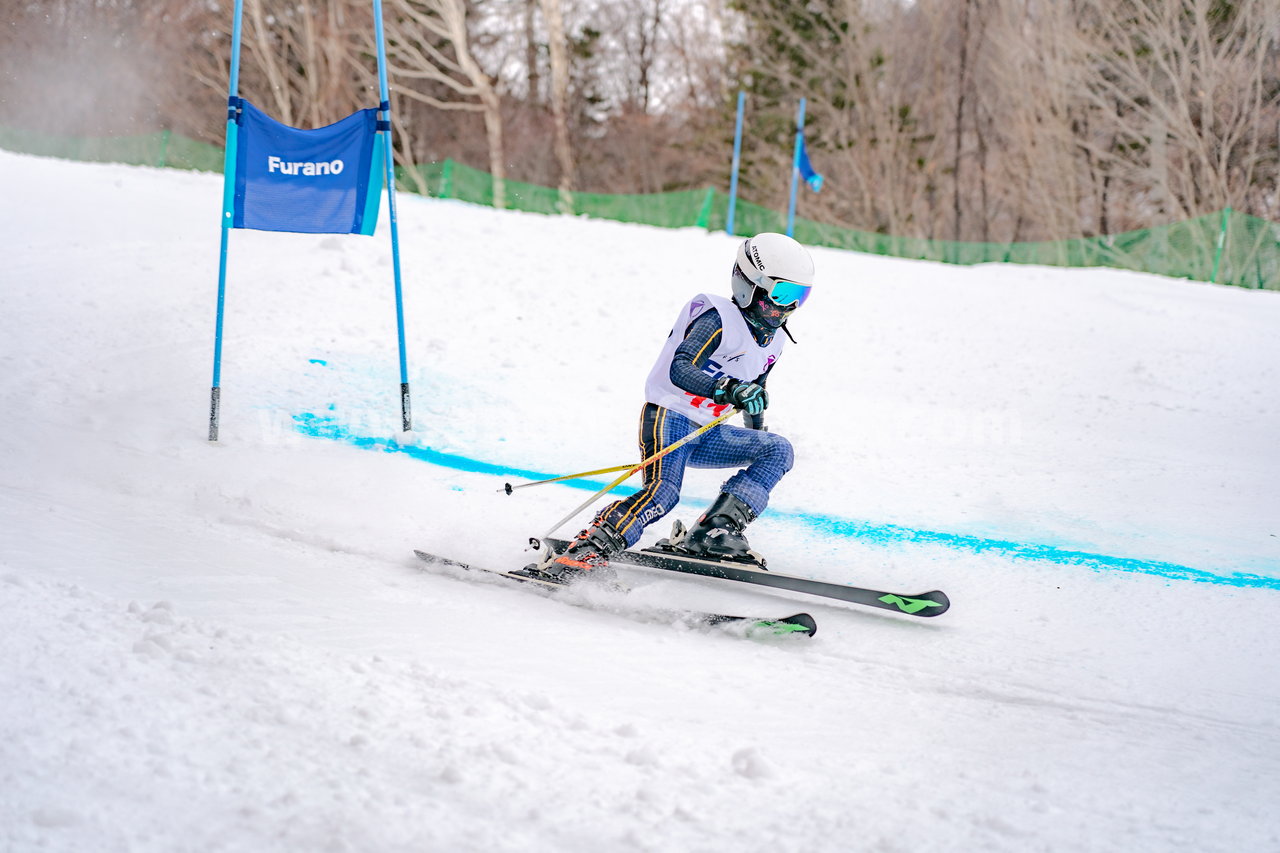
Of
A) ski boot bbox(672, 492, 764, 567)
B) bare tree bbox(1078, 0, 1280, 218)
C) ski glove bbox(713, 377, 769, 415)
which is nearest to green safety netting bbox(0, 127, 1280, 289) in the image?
bare tree bbox(1078, 0, 1280, 218)

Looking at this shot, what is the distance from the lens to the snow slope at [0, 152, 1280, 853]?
251cm

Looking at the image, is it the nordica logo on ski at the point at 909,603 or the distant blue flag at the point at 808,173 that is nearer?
the nordica logo on ski at the point at 909,603

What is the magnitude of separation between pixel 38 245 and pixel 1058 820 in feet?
35.1

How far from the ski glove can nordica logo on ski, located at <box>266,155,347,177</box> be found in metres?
3.39

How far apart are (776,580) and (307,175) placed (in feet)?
13.0

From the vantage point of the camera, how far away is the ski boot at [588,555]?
178 inches

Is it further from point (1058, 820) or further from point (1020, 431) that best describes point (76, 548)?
point (1020, 431)

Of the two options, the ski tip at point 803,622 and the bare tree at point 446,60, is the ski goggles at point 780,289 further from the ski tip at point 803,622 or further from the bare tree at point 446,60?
the bare tree at point 446,60

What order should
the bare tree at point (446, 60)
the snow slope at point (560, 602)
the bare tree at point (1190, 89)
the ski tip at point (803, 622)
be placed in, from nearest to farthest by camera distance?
the snow slope at point (560, 602), the ski tip at point (803, 622), the bare tree at point (1190, 89), the bare tree at point (446, 60)

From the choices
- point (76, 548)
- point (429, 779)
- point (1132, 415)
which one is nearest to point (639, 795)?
point (429, 779)

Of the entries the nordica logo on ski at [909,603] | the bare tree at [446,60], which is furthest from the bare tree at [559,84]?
the nordica logo on ski at [909,603]

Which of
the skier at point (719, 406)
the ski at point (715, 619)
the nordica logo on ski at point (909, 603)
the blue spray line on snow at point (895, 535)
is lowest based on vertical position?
the ski at point (715, 619)

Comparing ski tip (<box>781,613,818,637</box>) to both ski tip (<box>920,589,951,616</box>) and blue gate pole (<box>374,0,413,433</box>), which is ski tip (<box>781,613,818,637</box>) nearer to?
ski tip (<box>920,589,951,616</box>)

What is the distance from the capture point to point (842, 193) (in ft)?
93.0
